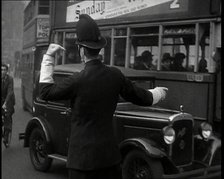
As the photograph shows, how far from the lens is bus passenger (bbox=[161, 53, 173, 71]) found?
26.3ft

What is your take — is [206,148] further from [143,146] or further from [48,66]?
[48,66]

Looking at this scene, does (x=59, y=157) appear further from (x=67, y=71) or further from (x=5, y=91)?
(x=5, y=91)

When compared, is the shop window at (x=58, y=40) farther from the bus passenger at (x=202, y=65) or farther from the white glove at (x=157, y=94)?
the white glove at (x=157, y=94)

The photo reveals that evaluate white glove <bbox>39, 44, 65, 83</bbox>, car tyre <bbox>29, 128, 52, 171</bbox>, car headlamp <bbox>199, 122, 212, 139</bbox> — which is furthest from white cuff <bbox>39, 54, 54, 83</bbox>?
car tyre <bbox>29, 128, 52, 171</bbox>

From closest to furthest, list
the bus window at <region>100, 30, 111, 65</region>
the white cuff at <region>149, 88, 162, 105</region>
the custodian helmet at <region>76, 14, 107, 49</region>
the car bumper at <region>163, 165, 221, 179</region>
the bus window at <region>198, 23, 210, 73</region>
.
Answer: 1. the custodian helmet at <region>76, 14, 107, 49</region>
2. the white cuff at <region>149, 88, 162, 105</region>
3. the car bumper at <region>163, 165, 221, 179</region>
4. the bus window at <region>198, 23, 210, 73</region>
5. the bus window at <region>100, 30, 111, 65</region>

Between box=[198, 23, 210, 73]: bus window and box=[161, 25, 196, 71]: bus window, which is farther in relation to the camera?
box=[161, 25, 196, 71]: bus window

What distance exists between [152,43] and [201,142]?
2632mm

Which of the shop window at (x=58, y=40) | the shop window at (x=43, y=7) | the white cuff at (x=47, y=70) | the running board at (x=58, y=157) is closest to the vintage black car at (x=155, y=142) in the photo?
the running board at (x=58, y=157)

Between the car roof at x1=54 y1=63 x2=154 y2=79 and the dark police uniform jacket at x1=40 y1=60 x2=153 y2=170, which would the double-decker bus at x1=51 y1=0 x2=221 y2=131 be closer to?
the car roof at x1=54 y1=63 x2=154 y2=79

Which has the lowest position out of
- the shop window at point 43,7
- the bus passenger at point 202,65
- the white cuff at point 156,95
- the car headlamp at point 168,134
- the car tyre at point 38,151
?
the car tyre at point 38,151

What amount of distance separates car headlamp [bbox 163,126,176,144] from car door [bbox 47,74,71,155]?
5.31 ft

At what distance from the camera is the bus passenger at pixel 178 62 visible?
778 cm

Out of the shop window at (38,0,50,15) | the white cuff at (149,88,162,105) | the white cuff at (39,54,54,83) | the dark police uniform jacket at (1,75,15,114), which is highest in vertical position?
the shop window at (38,0,50,15)

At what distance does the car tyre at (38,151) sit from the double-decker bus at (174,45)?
1.98m
